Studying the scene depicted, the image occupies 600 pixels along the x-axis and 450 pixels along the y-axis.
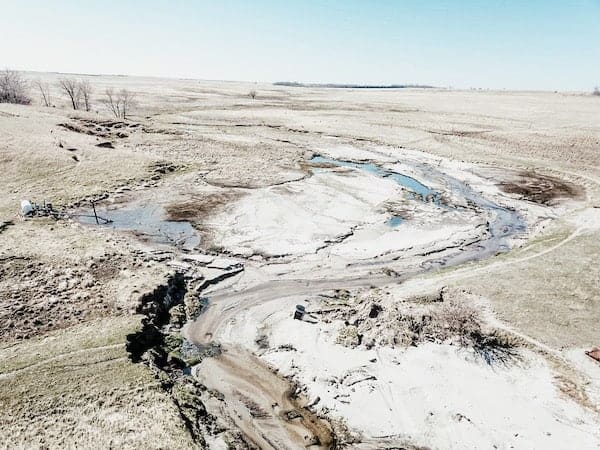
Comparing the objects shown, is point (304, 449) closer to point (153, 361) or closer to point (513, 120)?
point (153, 361)

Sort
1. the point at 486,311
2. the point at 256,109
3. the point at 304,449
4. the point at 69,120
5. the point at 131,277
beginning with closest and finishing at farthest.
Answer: the point at 304,449 < the point at 486,311 < the point at 131,277 < the point at 69,120 < the point at 256,109

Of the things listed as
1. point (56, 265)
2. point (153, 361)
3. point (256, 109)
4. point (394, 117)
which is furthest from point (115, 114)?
point (153, 361)

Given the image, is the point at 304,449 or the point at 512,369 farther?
the point at 512,369

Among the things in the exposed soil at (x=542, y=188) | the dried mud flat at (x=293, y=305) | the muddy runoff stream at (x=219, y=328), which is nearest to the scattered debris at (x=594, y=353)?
the dried mud flat at (x=293, y=305)

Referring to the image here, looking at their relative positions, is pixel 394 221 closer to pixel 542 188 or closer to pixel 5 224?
pixel 542 188

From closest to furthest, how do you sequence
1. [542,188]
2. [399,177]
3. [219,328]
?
[219,328], [542,188], [399,177]

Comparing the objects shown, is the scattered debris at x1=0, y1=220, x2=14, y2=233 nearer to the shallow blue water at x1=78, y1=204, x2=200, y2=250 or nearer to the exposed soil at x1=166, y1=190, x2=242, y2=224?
the shallow blue water at x1=78, y1=204, x2=200, y2=250

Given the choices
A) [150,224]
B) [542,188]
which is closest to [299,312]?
[150,224]
